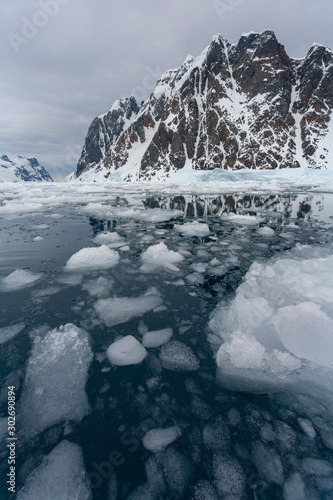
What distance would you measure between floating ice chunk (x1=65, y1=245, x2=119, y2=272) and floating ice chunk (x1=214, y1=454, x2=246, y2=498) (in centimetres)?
377

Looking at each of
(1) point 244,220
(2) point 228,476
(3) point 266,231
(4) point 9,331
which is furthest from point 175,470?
(1) point 244,220

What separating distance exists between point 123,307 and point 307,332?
2.40m

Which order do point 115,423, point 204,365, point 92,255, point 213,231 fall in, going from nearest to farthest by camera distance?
point 115,423 → point 204,365 → point 92,255 → point 213,231

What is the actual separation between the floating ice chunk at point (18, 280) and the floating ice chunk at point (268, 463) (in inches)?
159

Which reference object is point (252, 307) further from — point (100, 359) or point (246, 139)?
point (246, 139)

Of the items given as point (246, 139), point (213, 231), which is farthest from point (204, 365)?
point (246, 139)

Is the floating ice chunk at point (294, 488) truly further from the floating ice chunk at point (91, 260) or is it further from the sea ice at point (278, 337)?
the floating ice chunk at point (91, 260)

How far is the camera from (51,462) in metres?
1.59

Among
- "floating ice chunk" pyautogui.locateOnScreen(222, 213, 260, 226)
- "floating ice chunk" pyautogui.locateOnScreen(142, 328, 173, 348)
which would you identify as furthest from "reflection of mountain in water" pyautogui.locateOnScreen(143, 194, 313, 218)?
"floating ice chunk" pyautogui.locateOnScreen(142, 328, 173, 348)

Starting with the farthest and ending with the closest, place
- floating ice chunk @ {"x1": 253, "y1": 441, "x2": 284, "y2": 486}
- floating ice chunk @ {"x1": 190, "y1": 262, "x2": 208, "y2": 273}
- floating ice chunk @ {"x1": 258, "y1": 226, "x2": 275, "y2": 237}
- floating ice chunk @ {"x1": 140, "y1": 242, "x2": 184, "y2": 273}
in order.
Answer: floating ice chunk @ {"x1": 258, "y1": 226, "x2": 275, "y2": 237} → floating ice chunk @ {"x1": 140, "y1": 242, "x2": 184, "y2": 273} → floating ice chunk @ {"x1": 190, "y1": 262, "x2": 208, "y2": 273} → floating ice chunk @ {"x1": 253, "y1": 441, "x2": 284, "y2": 486}

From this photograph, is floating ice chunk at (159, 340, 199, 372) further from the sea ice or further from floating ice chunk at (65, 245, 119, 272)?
floating ice chunk at (65, 245, 119, 272)

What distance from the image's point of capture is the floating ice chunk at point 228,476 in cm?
145

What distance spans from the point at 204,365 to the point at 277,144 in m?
102

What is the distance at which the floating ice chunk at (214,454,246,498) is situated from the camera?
145 cm
